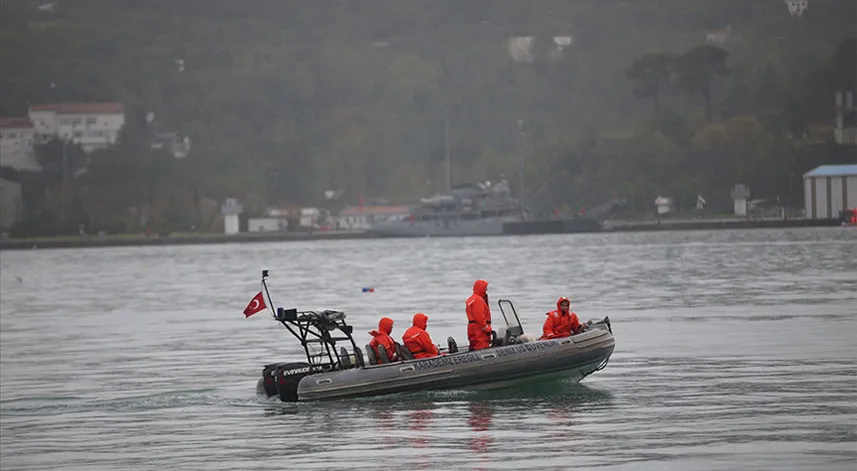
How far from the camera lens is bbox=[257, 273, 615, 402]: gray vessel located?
111 feet

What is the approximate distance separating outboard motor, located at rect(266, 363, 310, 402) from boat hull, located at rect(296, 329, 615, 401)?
0.48 feet

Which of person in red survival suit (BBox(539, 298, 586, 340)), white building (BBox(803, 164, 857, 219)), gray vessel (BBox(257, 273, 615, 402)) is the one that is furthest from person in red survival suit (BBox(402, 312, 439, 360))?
white building (BBox(803, 164, 857, 219))

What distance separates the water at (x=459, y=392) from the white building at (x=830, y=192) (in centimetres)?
9955

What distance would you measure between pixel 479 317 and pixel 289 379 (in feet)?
13.9

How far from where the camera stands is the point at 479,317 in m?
34.0

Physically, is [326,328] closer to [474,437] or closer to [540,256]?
[474,437]

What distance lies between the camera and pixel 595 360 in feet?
114

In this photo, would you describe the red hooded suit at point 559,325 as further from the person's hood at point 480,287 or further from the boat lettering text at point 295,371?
the boat lettering text at point 295,371

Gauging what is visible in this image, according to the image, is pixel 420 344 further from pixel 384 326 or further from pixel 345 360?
pixel 345 360

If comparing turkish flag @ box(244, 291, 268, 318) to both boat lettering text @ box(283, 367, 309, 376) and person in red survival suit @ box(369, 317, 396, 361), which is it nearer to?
boat lettering text @ box(283, 367, 309, 376)

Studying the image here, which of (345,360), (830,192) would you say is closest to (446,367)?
(345,360)

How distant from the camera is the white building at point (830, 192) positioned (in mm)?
177125

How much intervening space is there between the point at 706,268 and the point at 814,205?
9917cm

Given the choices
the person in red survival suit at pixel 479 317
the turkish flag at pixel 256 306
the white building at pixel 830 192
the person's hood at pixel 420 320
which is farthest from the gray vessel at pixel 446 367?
the white building at pixel 830 192
